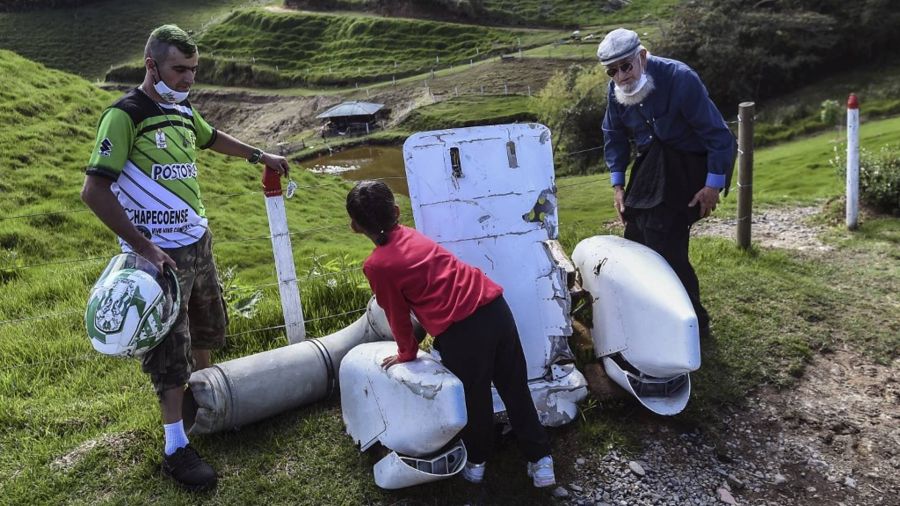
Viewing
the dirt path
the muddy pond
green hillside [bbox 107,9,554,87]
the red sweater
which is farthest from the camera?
green hillside [bbox 107,9,554,87]

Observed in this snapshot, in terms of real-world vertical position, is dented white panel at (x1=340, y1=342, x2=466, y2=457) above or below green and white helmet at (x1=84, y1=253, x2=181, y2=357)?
below

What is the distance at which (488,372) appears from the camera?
3113 mm

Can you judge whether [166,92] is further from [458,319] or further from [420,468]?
[420,468]

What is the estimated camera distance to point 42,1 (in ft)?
267

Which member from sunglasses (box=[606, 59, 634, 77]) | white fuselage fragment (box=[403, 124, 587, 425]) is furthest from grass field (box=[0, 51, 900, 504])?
sunglasses (box=[606, 59, 634, 77])

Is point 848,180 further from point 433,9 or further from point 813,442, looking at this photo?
point 433,9

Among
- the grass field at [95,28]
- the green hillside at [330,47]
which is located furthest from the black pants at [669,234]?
the grass field at [95,28]

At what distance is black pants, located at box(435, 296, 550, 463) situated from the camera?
306 cm

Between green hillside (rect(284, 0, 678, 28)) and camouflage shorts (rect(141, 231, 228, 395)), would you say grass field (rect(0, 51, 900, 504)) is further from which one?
green hillside (rect(284, 0, 678, 28))

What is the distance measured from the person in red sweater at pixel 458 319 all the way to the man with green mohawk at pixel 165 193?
2.80 feet

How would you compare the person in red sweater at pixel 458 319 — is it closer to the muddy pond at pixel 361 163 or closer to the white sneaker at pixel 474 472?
the white sneaker at pixel 474 472

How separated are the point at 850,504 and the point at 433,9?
260 ft

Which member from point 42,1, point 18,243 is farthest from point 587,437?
point 42,1

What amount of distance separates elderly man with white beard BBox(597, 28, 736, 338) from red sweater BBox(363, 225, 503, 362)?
5.11 feet
